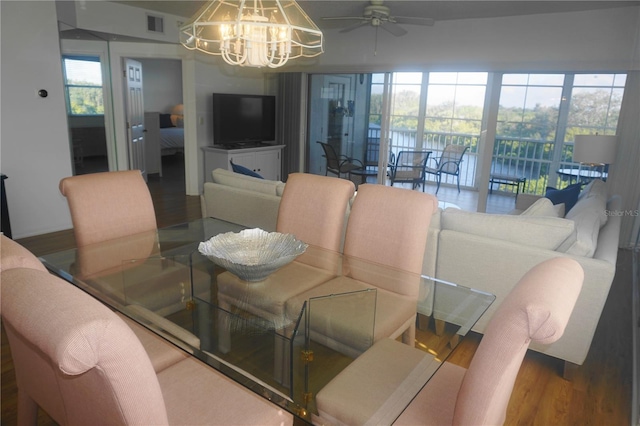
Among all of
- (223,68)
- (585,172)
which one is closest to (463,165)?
(585,172)

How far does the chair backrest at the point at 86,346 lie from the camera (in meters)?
0.79

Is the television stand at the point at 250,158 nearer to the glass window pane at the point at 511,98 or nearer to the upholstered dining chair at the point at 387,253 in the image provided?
the glass window pane at the point at 511,98

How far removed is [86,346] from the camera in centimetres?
79

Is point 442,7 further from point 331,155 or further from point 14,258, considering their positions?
point 14,258

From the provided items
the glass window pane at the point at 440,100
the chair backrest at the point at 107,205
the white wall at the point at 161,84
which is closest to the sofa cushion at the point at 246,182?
the chair backrest at the point at 107,205

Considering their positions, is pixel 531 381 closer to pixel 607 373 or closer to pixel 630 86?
pixel 607 373

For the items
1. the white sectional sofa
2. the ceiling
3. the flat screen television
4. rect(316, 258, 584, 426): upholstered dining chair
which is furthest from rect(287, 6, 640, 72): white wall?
rect(316, 258, 584, 426): upholstered dining chair

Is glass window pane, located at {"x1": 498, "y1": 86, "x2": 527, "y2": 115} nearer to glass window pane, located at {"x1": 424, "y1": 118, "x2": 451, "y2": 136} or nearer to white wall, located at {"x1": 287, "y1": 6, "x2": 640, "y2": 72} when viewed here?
white wall, located at {"x1": 287, "y1": 6, "x2": 640, "y2": 72}

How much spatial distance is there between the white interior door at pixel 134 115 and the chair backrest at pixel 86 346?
579cm

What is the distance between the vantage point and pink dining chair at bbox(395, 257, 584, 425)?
982 millimetres

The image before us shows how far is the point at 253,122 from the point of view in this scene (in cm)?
677

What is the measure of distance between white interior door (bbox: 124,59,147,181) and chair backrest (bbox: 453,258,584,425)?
6.12 metres

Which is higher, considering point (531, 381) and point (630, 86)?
point (630, 86)

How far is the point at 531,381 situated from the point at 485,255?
2.29ft
